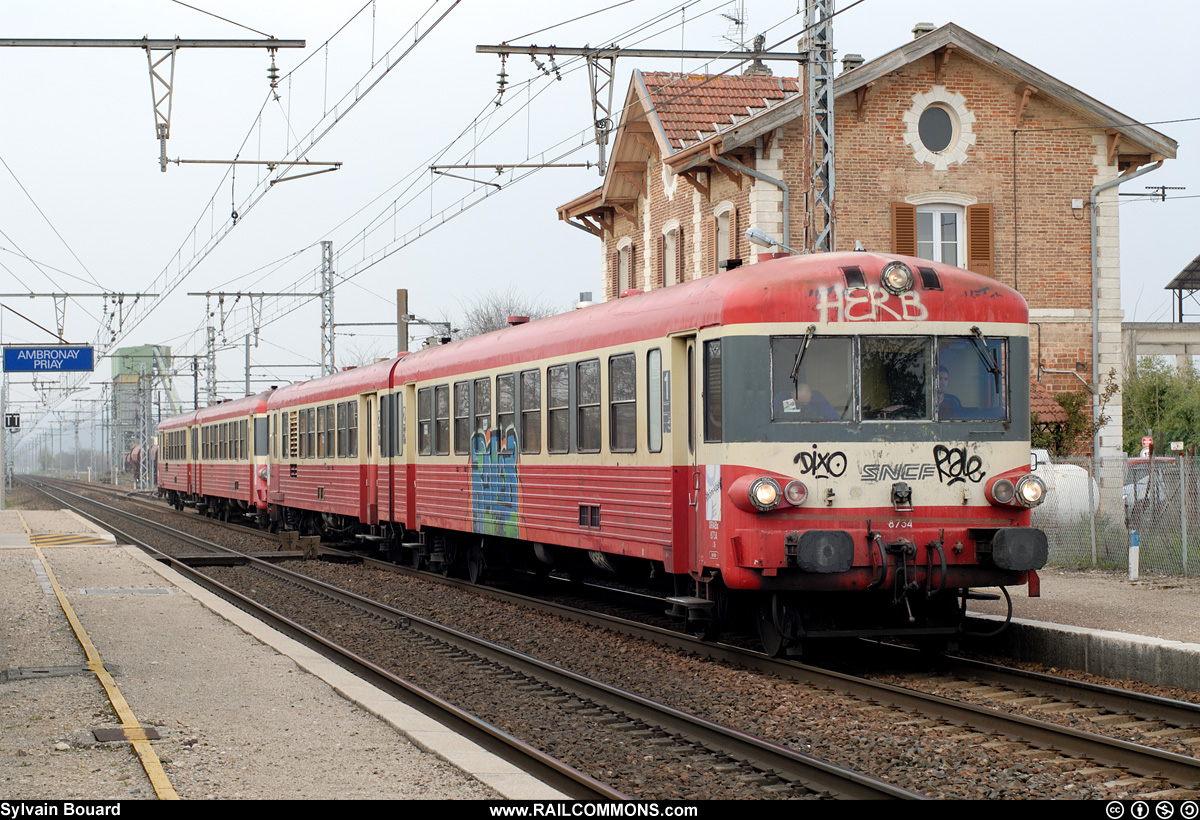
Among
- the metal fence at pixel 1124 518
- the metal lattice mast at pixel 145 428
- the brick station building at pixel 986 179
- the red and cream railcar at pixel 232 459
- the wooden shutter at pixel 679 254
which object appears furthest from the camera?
the metal lattice mast at pixel 145 428

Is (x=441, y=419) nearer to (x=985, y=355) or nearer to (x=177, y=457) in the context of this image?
(x=985, y=355)

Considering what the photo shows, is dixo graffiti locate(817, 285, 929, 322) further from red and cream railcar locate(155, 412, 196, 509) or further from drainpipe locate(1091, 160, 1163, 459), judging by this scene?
red and cream railcar locate(155, 412, 196, 509)

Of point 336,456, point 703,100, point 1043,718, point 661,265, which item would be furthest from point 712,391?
point 661,265

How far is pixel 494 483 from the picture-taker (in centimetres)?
1562

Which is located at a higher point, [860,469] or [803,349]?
[803,349]

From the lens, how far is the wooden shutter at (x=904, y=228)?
24281 mm

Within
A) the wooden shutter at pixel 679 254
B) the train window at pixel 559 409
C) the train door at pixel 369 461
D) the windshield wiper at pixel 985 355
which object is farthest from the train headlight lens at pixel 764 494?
the wooden shutter at pixel 679 254

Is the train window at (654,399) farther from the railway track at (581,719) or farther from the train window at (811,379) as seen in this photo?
the railway track at (581,719)

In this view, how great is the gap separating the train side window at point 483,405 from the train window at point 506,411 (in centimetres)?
28

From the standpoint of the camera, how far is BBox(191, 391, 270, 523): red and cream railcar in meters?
31.0

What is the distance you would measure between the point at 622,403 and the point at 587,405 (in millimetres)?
843
